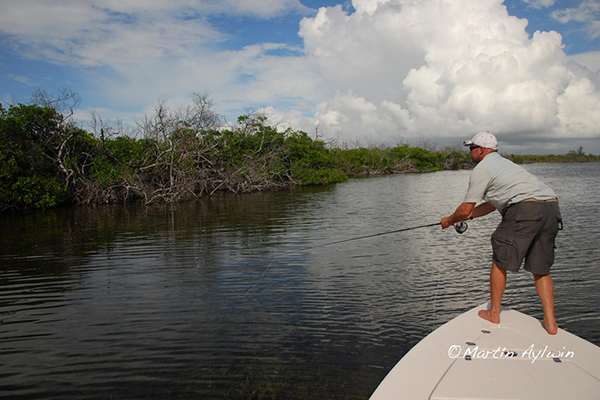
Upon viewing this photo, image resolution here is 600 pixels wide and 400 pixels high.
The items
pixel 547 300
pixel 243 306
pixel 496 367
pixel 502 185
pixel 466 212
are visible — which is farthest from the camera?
pixel 243 306

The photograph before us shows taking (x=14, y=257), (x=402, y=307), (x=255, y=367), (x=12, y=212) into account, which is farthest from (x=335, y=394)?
(x=12, y=212)

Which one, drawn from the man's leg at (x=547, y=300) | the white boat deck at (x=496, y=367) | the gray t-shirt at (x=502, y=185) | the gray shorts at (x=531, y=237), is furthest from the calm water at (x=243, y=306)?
the gray t-shirt at (x=502, y=185)

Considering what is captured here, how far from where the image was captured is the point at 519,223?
151 inches

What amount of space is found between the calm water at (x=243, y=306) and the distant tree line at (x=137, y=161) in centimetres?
1063

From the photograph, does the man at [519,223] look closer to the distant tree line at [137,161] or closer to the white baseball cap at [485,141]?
the white baseball cap at [485,141]

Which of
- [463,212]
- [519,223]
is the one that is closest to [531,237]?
[519,223]

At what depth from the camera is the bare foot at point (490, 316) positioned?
13.0 ft

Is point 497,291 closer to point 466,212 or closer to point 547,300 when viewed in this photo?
point 547,300

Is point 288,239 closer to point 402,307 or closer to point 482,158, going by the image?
point 402,307

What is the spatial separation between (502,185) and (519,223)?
0.38 metres

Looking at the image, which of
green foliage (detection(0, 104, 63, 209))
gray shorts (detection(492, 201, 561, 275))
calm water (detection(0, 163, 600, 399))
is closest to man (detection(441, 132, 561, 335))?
gray shorts (detection(492, 201, 561, 275))

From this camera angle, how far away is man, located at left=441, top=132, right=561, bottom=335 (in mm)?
3797

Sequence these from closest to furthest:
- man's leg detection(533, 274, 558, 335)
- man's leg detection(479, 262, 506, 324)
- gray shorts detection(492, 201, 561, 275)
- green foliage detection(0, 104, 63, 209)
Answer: man's leg detection(533, 274, 558, 335), gray shorts detection(492, 201, 561, 275), man's leg detection(479, 262, 506, 324), green foliage detection(0, 104, 63, 209)

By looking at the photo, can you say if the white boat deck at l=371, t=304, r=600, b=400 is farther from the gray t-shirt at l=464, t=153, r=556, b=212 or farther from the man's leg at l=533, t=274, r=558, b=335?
the gray t-shirt at l=464, t=153, r=556, b=212
